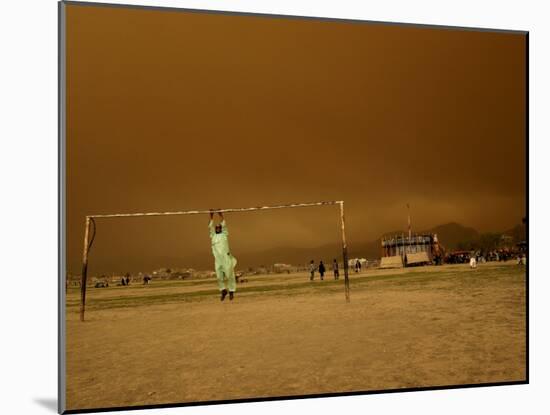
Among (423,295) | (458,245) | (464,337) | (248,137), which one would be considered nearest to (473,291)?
(423,295)

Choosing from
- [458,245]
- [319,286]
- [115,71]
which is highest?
[115,71]

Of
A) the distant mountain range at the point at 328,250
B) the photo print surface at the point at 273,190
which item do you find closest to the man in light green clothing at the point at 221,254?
the photo print surface at the point at 273,190

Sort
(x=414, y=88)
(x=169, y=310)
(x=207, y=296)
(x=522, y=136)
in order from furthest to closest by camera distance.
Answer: (x=207, y=296), (x=169, y=310), (x=414, y=88), (x=522, y=136)

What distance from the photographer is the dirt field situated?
13.9 feet

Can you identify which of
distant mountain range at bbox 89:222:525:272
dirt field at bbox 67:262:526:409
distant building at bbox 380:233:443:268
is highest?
distant mountain range at bbox 89:222:525:272

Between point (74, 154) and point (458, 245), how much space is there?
5523mm

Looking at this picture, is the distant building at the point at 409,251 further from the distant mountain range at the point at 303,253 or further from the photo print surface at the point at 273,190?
the photo print surface at the point at 273,190

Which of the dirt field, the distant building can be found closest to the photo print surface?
the dirt field

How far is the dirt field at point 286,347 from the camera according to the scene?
4246mm

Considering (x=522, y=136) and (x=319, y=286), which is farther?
(x=319, y=286)

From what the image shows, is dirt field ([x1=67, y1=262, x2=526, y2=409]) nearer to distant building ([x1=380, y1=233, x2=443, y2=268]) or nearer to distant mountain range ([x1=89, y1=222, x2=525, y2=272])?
distant mountain range ([x1=89, y1=222, x2=525, y2=272])

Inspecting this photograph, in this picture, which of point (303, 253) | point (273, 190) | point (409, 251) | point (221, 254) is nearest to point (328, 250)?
point (303, 253)

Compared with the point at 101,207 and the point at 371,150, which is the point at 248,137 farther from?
the point at 101,207

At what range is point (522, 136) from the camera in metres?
5.41
